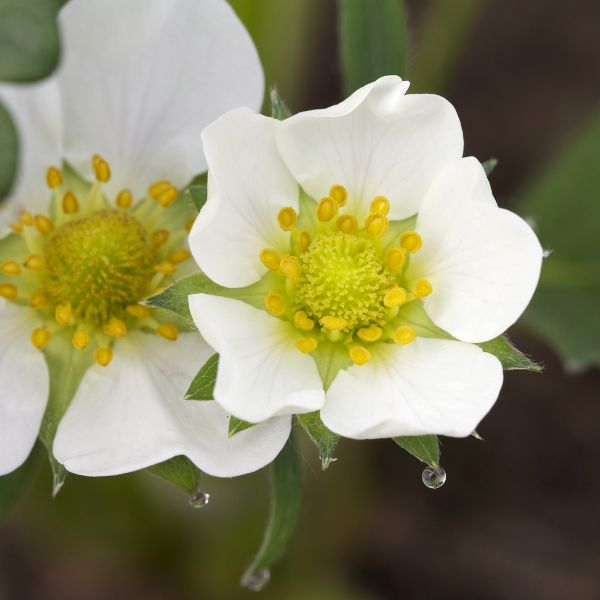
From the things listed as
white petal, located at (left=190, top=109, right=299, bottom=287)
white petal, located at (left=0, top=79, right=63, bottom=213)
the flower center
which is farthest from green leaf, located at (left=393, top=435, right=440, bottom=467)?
white petal, located at (left=0, top=79, right=63, bottom=213)

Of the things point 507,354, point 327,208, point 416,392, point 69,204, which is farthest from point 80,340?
point 507,354

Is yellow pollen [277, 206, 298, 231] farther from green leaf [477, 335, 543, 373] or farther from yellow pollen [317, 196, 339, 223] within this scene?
green leaf [477, 335, 543, 373]

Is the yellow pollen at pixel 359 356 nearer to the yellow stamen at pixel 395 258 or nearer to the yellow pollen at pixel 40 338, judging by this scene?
the yellow stamen at pixel 395 258

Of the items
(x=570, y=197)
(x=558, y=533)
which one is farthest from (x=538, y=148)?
(x=558, y=533)

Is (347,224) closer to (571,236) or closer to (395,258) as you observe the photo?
(395,258)

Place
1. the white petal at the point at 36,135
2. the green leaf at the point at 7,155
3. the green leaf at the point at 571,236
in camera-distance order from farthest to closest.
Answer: the green leaf at the point at 571,236 < the white petal at the point at 36,135 < the green leaf at the point at 7,155

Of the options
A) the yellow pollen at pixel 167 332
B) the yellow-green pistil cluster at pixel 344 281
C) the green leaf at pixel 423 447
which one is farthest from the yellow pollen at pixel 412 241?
the yellow pollen at pixel 167 332

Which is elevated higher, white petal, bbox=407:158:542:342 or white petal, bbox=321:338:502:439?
white petal, bbox=407:158:542:342

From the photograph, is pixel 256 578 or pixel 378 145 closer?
pixel 378 145
